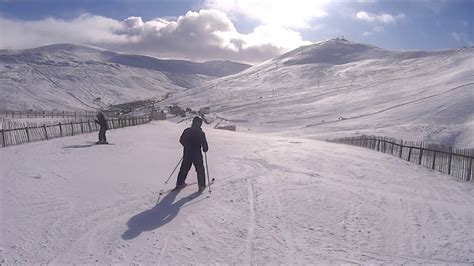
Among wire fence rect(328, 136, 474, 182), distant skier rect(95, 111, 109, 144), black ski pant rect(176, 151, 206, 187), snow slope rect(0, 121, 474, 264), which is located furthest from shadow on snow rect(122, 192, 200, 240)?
wire fence rect(328, 136, 474, 182)

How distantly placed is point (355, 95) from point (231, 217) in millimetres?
78841

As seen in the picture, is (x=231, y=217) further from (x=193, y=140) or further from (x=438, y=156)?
(x=438, y=156)

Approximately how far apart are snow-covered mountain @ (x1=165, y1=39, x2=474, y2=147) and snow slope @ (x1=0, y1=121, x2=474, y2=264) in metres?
32.6

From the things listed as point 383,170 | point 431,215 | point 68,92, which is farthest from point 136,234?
point 68,92

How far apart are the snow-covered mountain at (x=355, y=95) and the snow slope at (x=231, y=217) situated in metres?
32.6

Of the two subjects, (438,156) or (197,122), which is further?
(438,156)

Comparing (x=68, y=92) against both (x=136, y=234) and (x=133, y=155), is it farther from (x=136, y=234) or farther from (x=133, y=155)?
(x=136, y=234)

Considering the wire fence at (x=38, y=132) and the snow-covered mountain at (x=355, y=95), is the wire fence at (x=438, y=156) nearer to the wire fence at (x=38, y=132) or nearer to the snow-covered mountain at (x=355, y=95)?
the wire fence at (x=38, y=132)

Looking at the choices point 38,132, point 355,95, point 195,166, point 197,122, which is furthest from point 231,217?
point 355,95

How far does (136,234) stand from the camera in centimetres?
684

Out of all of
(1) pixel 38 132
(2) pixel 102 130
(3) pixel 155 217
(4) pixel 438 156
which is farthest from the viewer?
(1) pixel 38 132

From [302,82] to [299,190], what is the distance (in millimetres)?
106839

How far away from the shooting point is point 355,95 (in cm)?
8275

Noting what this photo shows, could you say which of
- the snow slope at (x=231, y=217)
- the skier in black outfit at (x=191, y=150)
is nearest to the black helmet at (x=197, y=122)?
the skier in black outfit at (x=191, y=150)
